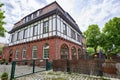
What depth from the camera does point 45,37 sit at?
12.9 m

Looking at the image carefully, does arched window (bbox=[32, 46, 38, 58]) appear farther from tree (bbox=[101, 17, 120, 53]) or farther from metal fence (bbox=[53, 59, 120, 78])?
tree (bbox=[101, 17, 120, 53])

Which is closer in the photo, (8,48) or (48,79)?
(48,79)

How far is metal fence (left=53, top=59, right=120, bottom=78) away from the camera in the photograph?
5.74 meters

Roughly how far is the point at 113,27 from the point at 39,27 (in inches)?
560

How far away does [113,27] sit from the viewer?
→ 1866 centimetres

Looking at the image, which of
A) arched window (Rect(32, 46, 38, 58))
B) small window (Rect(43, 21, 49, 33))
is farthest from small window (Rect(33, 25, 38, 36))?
arched window (Rect(32, 46, 38, 58))

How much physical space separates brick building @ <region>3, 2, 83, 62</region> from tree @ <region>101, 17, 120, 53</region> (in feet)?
22.8

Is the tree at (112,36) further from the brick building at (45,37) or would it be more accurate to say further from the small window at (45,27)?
the small window at (45,27)

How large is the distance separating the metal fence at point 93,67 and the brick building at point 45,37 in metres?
3.65

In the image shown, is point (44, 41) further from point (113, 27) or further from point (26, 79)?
point (113, 27)

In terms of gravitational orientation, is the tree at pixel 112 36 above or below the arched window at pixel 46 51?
above

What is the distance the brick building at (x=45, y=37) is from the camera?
12167mm

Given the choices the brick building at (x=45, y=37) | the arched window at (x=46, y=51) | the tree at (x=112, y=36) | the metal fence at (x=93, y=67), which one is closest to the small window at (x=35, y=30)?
the brick building at (x=45, y=37)

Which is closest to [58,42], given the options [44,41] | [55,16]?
[44,41]
